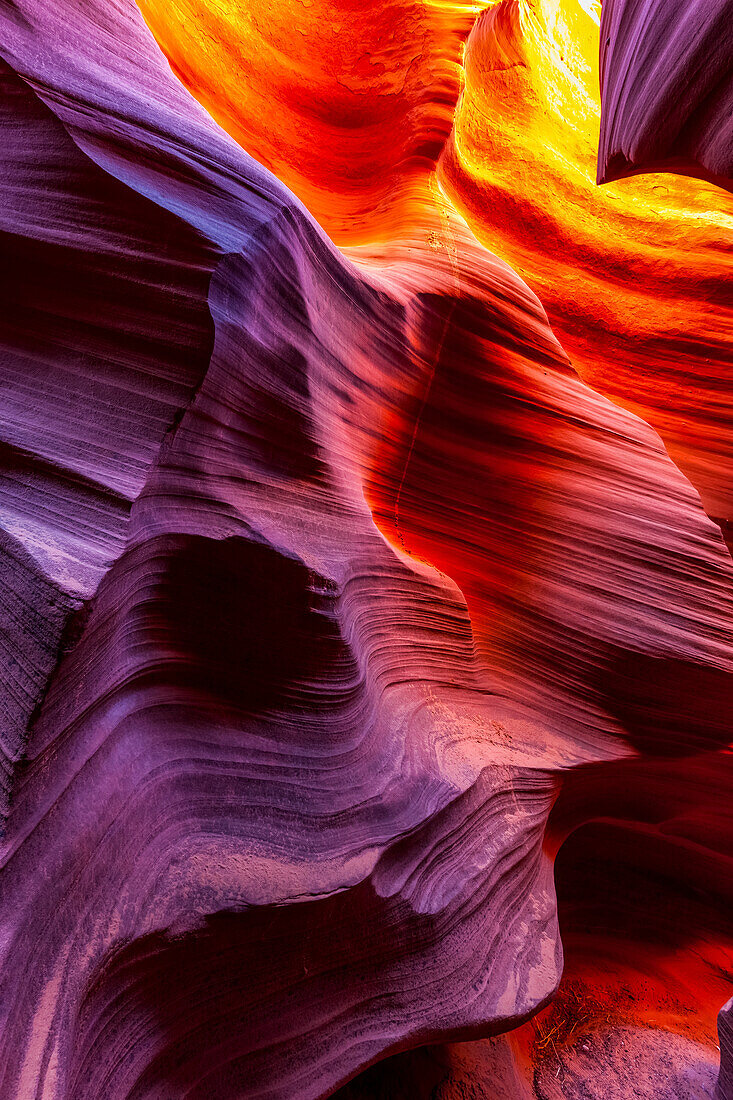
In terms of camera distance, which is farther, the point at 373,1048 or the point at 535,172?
the point at 535,172

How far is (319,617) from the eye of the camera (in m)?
2.40

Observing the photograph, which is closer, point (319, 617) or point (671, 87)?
point (319, 617)

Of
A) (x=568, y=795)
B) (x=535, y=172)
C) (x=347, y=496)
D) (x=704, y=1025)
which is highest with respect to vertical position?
(x=535, y=172)

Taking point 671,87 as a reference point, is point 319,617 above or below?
below

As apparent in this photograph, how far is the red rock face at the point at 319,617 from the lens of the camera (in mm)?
1858

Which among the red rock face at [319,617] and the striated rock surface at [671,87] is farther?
the striated rock surface at [671,87]

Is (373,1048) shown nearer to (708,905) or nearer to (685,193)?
(708,905)

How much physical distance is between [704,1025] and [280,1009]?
3.65 metres

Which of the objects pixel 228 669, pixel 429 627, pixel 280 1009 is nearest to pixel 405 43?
pixel 429 627

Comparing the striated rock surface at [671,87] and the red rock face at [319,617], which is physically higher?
the striated rock surface at [671,87]

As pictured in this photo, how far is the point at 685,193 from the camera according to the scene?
5520 millimetres

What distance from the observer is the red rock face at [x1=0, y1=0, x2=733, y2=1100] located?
1.86m

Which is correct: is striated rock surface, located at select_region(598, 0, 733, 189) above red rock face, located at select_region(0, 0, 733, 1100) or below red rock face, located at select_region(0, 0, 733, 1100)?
above

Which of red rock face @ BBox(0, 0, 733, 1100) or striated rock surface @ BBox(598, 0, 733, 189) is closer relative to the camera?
red rock face @ BBox(0, 0, 733, 1100)
